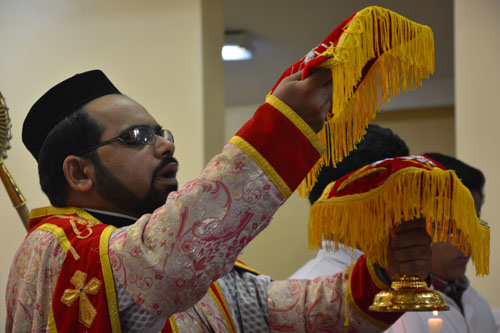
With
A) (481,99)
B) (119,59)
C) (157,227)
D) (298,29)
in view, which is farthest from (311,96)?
(298,29)

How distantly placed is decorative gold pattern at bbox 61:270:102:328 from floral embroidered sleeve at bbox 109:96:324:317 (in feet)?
0.47

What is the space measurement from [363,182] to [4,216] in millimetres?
2623

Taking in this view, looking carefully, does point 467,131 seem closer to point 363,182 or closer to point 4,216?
point 363,182

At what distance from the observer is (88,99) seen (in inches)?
65.1

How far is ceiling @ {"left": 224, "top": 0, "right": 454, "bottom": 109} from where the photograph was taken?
4.84 metres

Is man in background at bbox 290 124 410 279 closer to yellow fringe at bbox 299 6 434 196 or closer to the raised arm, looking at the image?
yellow fringe at bbox 299 6 434 196

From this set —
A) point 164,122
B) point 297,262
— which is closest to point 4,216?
point 164,122

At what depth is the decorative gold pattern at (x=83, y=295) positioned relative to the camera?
125 cm

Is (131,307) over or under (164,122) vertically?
under

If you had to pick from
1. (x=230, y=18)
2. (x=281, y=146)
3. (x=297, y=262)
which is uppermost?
(x=230, y=18)

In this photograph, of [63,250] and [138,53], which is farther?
[138,53]

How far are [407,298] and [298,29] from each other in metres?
4.08

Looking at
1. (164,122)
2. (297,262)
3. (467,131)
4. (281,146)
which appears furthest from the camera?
(297,262)

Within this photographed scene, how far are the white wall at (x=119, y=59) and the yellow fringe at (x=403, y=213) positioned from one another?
194 centimetres
